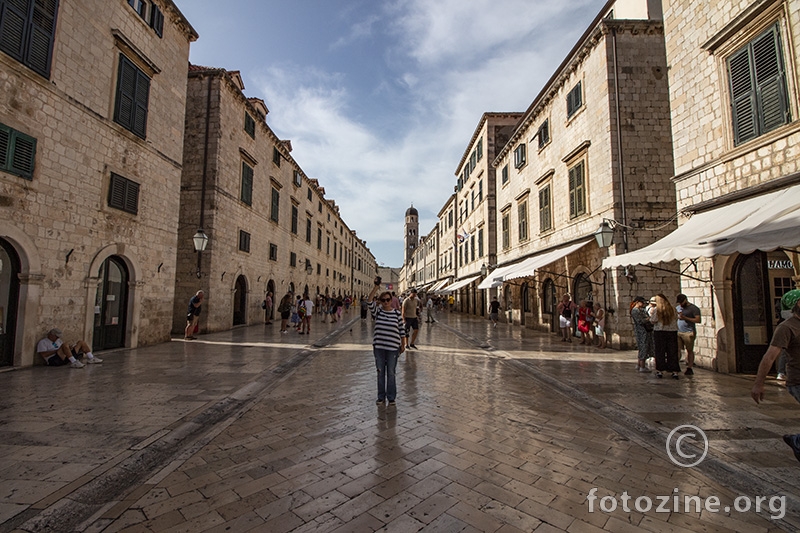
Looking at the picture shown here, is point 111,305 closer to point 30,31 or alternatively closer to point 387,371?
point 30,31

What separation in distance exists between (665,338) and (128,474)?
8250 millimetres

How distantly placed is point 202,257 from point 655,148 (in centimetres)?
1551

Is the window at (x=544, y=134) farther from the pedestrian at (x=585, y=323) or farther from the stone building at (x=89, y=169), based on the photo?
the stone building at (x=89, y=169)

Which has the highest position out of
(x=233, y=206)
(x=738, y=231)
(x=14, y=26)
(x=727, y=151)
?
(x=14, y=26)

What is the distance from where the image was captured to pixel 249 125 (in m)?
17.7

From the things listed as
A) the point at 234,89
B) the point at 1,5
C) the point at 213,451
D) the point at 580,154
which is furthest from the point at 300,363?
the point at 234,89

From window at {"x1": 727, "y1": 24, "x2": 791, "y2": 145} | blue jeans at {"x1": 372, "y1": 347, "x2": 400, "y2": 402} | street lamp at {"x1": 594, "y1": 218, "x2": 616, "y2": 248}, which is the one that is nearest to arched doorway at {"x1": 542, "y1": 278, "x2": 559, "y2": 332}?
street lamp at {"x1": 594, "y1": 218, "x2": 616, "y2": 248}

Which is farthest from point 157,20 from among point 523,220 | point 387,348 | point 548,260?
point 523,220

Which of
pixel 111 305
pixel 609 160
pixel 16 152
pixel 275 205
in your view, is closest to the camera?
pixel 16 152

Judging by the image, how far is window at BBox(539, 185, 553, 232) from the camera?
15446 millimetres

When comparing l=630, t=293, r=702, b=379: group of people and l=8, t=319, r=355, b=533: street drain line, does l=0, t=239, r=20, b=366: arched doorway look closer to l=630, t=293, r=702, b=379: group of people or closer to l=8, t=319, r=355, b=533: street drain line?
l=8, t=319, r=355, b=533: street drain line

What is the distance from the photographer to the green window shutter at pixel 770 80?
6383 millimetres

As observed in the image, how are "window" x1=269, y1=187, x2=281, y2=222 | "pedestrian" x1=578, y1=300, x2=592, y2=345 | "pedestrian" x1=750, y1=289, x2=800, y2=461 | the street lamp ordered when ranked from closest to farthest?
"pedestrian" x1=750, y1=289, x2=800, y2=461, the street lamp, "pedestrian" x1=578, y1=300, x2=592, y2=345, "window" x1=269, y1=187, x2=281, y2=222

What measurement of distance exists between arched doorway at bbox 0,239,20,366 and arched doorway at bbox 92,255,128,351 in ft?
5.90
